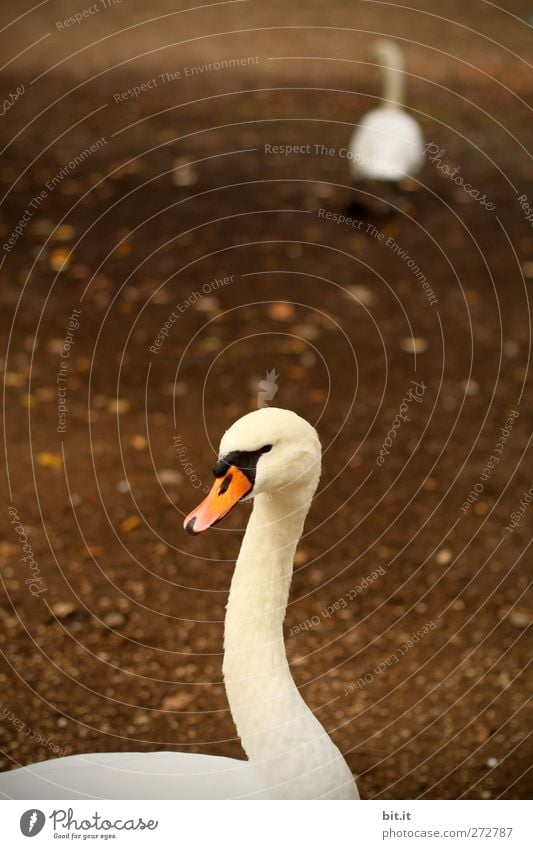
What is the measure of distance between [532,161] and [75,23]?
241cm

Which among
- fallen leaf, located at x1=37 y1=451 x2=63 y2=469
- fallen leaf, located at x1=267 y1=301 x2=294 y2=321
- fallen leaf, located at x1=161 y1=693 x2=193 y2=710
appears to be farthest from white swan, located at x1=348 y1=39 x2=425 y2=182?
fallen leaf, located at x1=161 y1=693 x2=193 y2=710

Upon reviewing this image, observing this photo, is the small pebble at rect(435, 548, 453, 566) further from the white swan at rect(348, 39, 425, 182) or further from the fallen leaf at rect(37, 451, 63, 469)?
the white swan at rect(348, 39, 425, 182)

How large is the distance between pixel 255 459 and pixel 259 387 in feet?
2.98

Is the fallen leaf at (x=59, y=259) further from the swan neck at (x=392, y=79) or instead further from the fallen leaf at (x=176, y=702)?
the fallen leaf at (x=176, y=702)

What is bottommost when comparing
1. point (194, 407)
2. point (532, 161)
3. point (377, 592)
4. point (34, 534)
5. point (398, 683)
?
point (398, 683)

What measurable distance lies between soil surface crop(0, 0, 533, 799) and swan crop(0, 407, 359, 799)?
38 centimetres

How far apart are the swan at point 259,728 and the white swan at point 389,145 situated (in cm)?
243

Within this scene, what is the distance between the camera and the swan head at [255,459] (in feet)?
3.47

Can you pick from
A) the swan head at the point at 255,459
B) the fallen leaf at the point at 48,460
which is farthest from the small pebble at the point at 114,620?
the swan head at the point at 255,459

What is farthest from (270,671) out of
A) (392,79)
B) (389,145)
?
(392,79)

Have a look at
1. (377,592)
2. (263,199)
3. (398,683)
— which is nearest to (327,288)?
(263,199)

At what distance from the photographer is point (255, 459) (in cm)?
108

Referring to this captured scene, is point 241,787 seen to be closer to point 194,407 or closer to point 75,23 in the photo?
point 194,407

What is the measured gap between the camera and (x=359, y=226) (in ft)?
11.1
